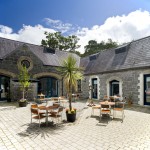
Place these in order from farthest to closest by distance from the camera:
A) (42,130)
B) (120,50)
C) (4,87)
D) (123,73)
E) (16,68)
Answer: (120,50) < (16,68) < (4,87) < (123,73) < (42,130)

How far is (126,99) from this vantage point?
11695 mm

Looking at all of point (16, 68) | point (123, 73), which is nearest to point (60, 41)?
point (16, 68)

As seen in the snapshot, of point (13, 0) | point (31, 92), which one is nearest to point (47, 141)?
point (13, 0)

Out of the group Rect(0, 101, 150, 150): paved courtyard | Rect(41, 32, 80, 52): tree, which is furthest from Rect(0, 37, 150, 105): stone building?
Rect(41, 32, 80, 52): tree

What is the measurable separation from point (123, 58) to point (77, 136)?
970cm

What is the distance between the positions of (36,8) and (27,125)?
6.51 metres

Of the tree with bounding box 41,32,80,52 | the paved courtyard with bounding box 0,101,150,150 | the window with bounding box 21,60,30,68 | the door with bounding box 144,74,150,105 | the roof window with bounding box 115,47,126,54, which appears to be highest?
the tree with bounding box 41,32,80,52

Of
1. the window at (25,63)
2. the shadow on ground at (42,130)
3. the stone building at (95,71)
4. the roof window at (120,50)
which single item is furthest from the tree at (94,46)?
the shadow on ground at (42,130)

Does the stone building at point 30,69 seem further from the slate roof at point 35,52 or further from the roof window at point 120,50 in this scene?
the roof window at point 120,50

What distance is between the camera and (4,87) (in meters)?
13.1

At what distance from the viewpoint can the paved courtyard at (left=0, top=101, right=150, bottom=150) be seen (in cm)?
427

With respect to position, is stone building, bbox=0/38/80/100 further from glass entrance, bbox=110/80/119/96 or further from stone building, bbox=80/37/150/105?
glass entrance, bbox=110/80/119/96

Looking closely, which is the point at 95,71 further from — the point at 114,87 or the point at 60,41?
the point at 60,41

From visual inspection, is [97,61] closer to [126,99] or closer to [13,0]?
[126,99]
